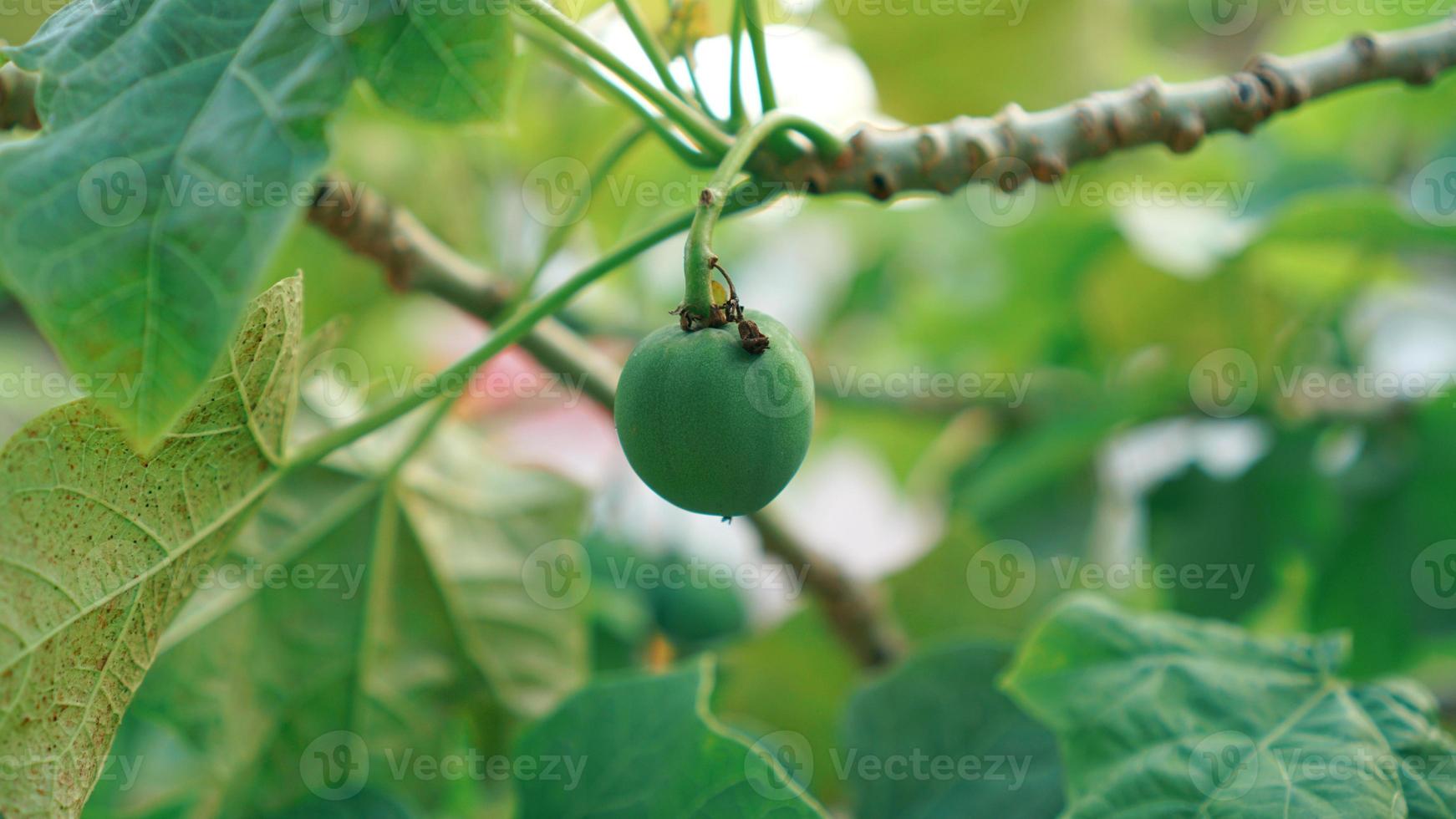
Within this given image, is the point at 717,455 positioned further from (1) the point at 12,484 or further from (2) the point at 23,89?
(2) the point at 23,89

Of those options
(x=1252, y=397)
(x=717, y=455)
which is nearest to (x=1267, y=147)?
(x=1252, y=397)

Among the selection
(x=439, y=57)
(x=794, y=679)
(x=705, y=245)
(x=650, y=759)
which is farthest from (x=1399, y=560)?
(x=439, y=57)

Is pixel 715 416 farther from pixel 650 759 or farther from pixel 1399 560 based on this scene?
pixel 1399 560

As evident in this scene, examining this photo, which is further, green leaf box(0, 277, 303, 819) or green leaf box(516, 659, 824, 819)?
green leaf box(516, 659, 824, 819)

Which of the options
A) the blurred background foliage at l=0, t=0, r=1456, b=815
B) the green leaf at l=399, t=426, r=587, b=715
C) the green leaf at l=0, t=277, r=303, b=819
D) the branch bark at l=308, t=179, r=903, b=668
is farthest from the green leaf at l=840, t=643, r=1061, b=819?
the green leaf at l=0, t=277, r=303, b=819

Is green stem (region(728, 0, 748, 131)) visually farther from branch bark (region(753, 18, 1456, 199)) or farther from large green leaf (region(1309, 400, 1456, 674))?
large green leaf (region(1309, 400, 1456, 674))
